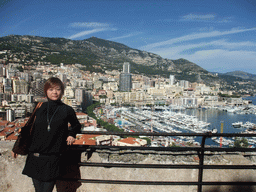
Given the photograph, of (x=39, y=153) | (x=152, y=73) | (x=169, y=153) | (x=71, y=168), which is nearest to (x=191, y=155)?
(x=169, y=153)

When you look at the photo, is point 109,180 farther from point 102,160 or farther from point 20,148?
point 20,148

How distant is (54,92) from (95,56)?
75051 mm

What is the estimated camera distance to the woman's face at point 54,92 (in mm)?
881

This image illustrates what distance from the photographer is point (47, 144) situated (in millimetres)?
794

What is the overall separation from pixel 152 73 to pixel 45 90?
3146 inches

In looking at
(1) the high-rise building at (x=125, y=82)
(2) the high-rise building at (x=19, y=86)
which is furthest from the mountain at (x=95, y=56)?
(2) the high-rise building at (x=19, y=86)

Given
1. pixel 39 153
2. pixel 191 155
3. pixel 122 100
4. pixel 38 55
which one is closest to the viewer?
pixel 39 153

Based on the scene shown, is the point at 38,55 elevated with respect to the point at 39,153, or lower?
elevated

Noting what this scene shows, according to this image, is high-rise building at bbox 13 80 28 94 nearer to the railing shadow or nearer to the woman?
the railing shadow

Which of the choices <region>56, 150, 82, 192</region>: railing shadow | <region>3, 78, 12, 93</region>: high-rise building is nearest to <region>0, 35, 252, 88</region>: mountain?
<region>3, 78, 12, 93</region>: high-rise building

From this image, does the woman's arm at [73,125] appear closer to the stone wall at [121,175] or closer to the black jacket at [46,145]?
the black jacket at [46,145]

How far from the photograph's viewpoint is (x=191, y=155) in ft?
3.79

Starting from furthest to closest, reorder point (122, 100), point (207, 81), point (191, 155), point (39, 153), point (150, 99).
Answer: point (207, 81) → point (150, 99) → point (122, 100) → point (191, 155) → point (39, 153)

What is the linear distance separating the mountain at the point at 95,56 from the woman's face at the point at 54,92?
172 ft
